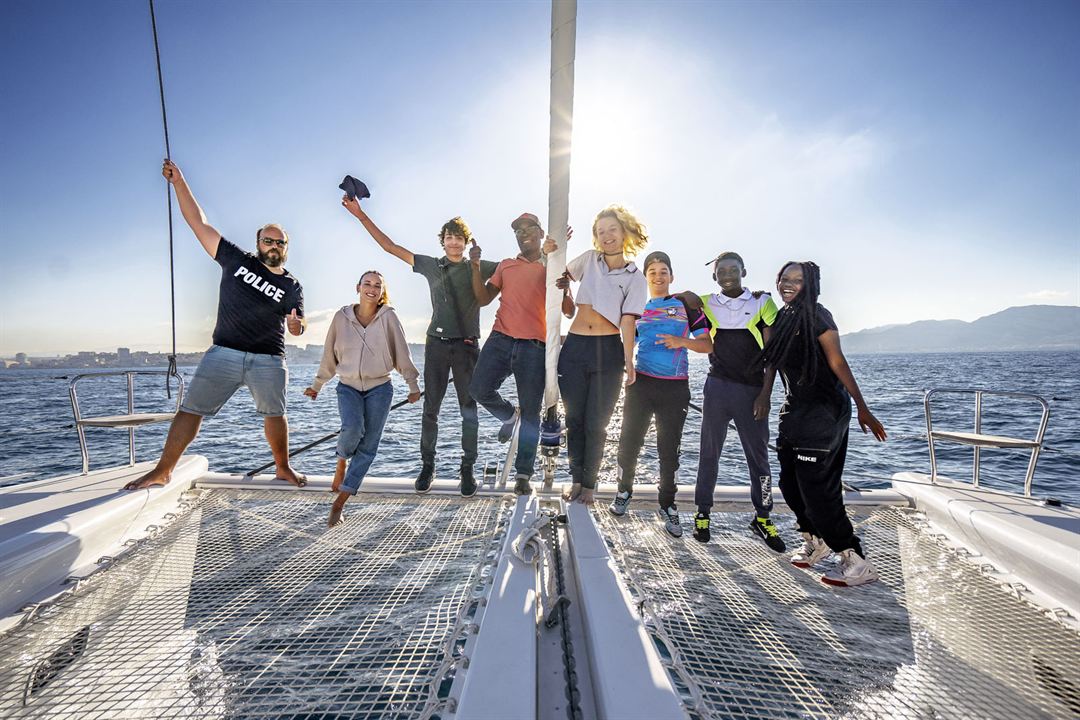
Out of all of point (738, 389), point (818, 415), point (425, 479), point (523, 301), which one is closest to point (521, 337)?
point (523, 301)

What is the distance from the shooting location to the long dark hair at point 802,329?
239 cm

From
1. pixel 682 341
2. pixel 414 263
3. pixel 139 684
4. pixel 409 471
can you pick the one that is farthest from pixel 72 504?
pixel 409 471

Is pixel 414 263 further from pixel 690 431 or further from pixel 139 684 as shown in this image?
pixel 690 431

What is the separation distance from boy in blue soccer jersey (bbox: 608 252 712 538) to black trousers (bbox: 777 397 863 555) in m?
0.72

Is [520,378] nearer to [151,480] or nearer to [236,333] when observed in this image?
[236,333]

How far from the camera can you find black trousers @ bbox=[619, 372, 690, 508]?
2.93m

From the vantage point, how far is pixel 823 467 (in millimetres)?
2355

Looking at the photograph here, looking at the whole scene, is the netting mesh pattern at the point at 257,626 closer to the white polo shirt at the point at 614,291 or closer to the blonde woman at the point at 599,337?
the blonde woman at the point at 599,337

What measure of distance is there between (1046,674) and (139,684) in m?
3.60

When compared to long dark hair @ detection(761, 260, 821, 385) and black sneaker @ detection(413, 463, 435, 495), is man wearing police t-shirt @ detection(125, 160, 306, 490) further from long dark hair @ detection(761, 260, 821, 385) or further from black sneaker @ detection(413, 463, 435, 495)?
long dark hair @ detection(761, 260, 821, 385)

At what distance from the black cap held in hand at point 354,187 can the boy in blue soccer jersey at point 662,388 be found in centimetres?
220

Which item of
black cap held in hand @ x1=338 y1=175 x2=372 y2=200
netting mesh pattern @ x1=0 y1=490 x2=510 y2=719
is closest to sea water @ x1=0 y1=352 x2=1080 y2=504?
netting mesh pattern @ x1=0 y1=490 x2=510 y2=719

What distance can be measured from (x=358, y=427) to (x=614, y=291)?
86.1 inches

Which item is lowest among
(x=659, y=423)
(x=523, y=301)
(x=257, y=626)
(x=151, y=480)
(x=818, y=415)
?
(x=257, y=626)
